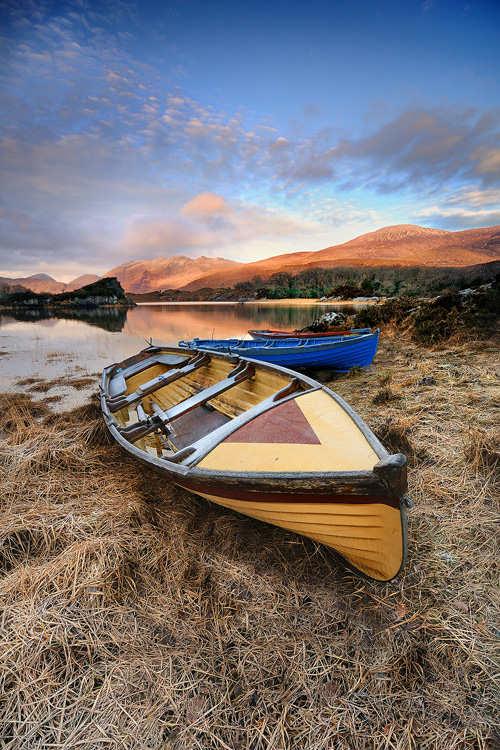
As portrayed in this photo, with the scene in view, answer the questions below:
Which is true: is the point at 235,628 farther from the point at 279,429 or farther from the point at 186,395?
the point at 186,395

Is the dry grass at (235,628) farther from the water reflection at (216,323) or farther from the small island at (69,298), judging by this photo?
the small island at (69,298)

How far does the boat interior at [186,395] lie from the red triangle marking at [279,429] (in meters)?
0.17

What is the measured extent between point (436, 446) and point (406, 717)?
9.41 ft

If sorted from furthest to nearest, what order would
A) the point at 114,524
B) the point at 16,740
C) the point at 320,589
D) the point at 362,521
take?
the point at 114,524
the point at 320,589
the point at 362,521
the point at 16,740

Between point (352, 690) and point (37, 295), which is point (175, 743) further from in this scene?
point (37, 295)

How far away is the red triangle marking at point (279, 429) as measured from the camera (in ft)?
8.00

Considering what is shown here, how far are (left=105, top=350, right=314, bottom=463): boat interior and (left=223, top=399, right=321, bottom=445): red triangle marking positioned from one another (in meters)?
0.17

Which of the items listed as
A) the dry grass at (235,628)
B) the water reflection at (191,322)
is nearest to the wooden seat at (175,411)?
the dry grass at (235,628)

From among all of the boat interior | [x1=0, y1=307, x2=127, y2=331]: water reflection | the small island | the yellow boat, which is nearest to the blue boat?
the boat interior

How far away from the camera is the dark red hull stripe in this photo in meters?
1.80

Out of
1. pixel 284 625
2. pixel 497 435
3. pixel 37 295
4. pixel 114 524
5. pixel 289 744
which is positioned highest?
pixel 37 295

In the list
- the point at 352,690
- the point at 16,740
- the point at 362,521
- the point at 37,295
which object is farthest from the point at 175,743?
the point at 37,295

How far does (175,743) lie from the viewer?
148 centimetres

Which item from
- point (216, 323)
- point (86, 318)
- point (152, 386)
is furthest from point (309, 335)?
point (86, 318)
